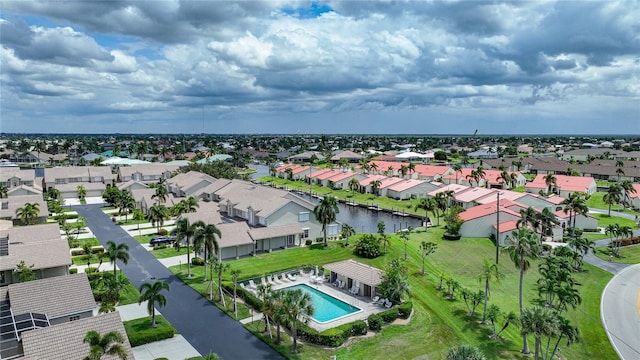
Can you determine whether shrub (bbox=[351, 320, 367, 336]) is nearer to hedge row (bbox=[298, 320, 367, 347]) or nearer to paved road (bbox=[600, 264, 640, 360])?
hedge row (bbox=[298, 320, 367, 347])

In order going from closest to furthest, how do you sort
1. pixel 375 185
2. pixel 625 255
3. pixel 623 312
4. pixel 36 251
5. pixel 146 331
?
1. pixel 146 331
2. pixel 623 312
3. pixel 36 251
4. pixel 625 255
5. pixel 375 185

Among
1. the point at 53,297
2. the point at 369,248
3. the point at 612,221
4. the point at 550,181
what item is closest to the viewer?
the point at 53,297

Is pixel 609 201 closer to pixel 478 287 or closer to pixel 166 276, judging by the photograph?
pixel 478 287

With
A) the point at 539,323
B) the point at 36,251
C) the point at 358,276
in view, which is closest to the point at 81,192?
the point at 36,251

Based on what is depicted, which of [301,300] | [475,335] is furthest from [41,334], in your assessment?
[475,335]

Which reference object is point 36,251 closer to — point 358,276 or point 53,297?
point 53,297

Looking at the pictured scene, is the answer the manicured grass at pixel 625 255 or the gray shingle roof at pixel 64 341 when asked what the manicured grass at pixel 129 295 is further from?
the manicured grass at pixel 625 255

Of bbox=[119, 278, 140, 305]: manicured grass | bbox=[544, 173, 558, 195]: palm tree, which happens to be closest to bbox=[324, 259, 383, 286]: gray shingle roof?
bbox=[119, 278, 140, 305]: manicured grass

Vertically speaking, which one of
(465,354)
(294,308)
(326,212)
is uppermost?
(326,212)
